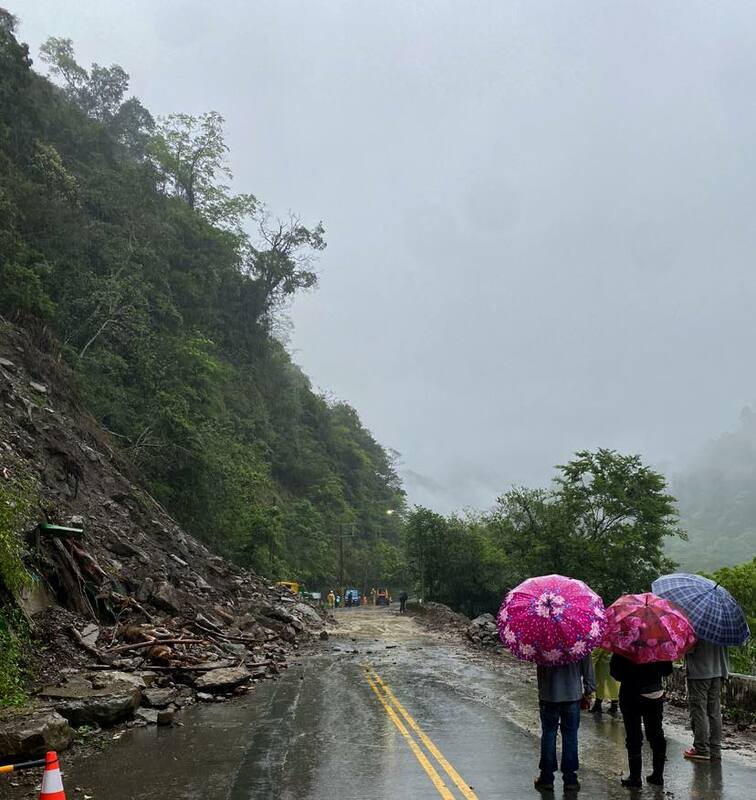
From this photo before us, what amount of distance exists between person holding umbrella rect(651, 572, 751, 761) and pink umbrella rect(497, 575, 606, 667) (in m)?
1.79

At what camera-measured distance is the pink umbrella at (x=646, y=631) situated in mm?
6367

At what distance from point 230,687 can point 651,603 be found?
9805 mm

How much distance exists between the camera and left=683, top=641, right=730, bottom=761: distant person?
25.1 feet

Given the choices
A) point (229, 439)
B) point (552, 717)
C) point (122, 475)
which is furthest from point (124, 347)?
point (552, 717)

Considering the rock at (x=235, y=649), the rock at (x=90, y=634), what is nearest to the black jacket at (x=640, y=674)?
the rock at (x=90, y=634)

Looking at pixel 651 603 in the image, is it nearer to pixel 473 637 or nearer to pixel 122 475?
pixel 473 637

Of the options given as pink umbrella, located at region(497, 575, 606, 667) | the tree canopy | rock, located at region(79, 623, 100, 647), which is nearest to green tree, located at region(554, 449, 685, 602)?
the tree canopy

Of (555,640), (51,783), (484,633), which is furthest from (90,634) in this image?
(484,633)

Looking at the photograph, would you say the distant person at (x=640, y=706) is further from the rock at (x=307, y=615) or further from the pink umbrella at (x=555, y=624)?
the rock at (x=307, y=615)

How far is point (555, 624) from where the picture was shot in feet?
20.4

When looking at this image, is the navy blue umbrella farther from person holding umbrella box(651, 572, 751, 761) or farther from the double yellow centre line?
the double yellow centre line

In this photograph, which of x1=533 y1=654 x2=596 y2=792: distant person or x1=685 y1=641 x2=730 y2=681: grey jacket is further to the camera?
x1=685 y1=641 x2=730 y2=681: grey jacket

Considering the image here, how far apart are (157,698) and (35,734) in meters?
3.80

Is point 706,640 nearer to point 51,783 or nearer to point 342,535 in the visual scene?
point 51,783
